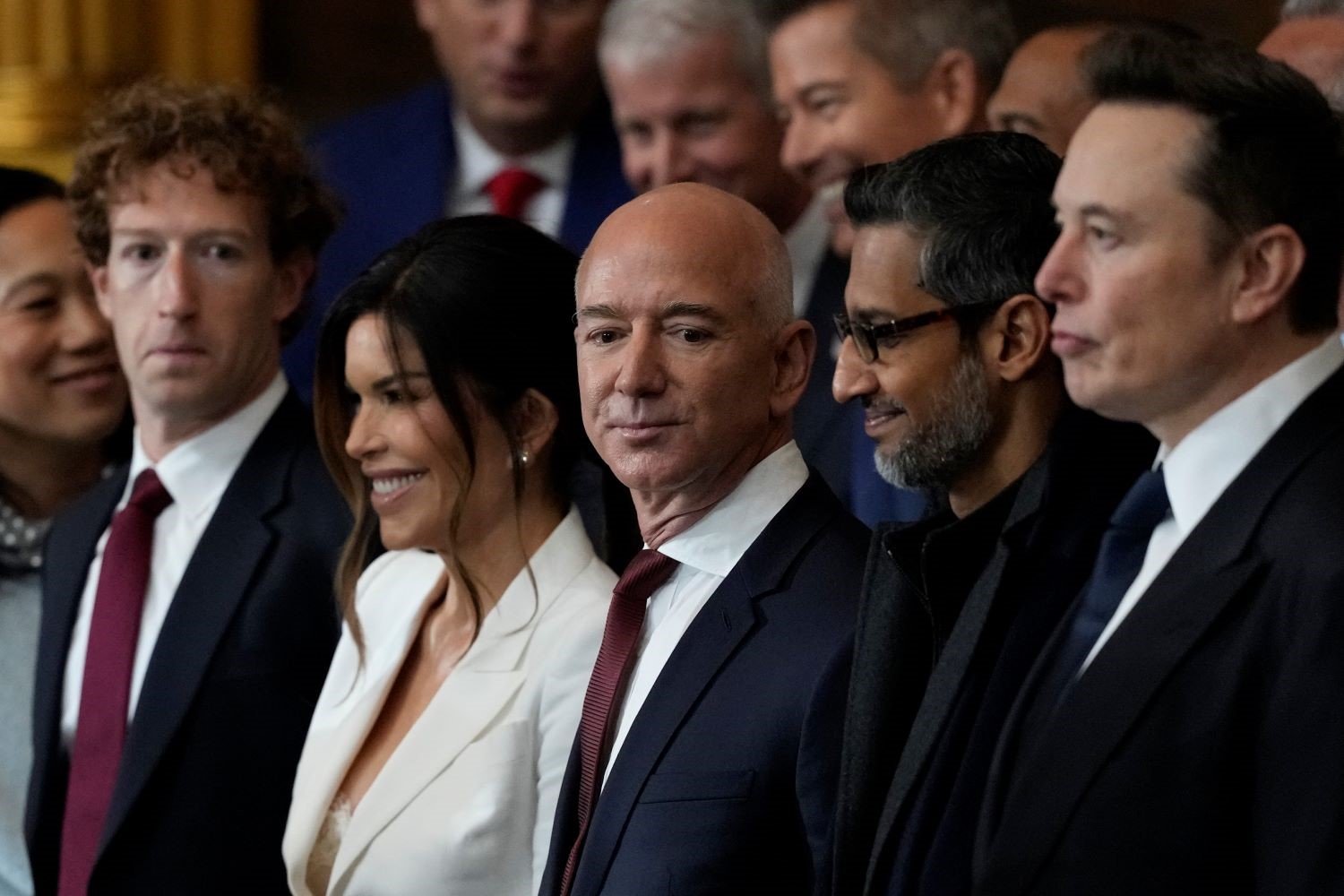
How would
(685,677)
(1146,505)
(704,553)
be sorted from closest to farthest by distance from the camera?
(1146,505), (685,677), (704,553)

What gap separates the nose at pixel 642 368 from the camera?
2.98m

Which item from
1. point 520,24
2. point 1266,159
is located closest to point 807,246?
point 520,24

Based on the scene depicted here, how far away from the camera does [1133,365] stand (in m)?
2.39

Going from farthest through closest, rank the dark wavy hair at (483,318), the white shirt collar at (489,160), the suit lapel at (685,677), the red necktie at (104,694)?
the white shirt collar at (489,160), the red necktie at (104,694), the dark wavy hair at (483,318), the suit lapel at (685,677)

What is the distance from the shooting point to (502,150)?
17.3ft

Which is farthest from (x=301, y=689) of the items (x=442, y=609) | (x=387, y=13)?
(x=387, y=13)

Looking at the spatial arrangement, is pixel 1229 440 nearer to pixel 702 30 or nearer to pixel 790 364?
pixel 790 364

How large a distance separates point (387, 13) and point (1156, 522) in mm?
3841

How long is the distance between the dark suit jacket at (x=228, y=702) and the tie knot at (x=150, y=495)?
0.52 ft

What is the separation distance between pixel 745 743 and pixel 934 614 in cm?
27

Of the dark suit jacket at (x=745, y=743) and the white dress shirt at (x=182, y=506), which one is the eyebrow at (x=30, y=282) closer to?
the white dress shirt at (x=182, y=506)

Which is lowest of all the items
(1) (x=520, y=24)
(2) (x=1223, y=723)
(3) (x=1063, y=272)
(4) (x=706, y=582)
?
(2) (x=1223, y=723)

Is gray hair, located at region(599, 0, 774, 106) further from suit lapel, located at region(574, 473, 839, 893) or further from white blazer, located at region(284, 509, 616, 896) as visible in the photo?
suit lapel, located at region(574, 473, 839, 893)

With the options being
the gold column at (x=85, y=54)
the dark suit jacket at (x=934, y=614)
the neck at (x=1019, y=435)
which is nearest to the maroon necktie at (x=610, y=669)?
the dark suit jacket at (x=934, y=614)
